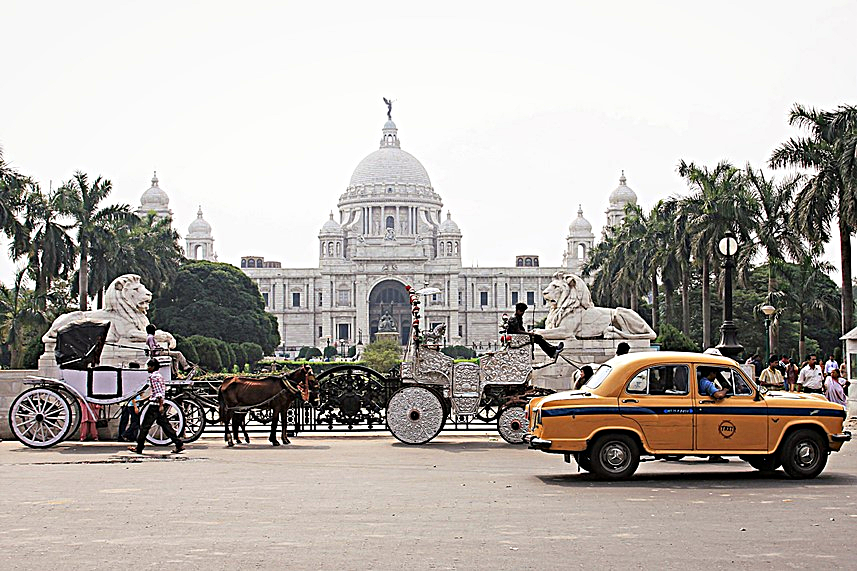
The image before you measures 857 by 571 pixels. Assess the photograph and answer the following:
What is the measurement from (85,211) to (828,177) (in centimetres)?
3206

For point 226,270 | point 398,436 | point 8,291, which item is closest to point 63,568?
point 398,436

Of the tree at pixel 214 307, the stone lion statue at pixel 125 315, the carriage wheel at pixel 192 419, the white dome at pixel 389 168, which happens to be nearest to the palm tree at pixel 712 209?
the stone lion statue at pixel 125 315

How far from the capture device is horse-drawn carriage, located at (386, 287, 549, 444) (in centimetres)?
2011

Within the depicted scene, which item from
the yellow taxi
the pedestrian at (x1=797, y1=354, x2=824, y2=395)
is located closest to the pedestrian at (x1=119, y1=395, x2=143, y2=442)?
the yellow taxi

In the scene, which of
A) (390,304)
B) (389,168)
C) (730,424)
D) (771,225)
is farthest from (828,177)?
(389,168)

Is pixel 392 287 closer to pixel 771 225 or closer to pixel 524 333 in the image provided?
pixel 771 225

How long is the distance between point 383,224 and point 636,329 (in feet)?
433

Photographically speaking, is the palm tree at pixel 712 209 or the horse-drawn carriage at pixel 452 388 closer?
the horse-drawn carriage at pixel 452 388

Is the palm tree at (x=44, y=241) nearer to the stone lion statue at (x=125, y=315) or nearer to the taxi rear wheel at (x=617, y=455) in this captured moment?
the stone lion statue at (x=125, y=315)

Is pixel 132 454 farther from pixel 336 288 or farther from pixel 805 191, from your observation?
pixel 336 288

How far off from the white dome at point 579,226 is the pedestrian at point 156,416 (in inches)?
5108

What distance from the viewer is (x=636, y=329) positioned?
27078 mm

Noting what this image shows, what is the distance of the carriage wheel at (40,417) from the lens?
19.4m

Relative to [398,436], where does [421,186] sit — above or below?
above
